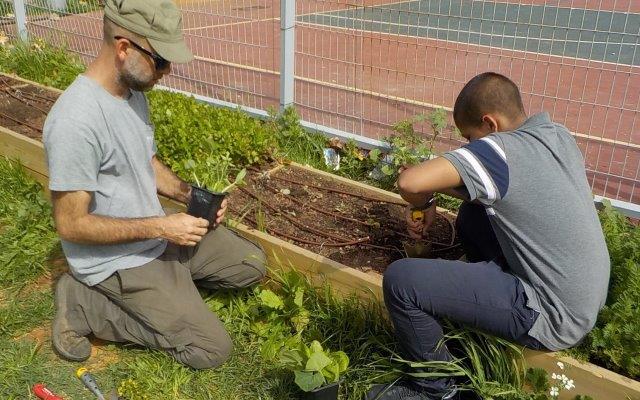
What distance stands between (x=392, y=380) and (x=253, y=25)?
4.16m

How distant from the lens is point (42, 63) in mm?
7164

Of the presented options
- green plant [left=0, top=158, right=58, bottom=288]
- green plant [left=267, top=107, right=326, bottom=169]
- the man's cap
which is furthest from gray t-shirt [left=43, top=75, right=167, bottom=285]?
green plant [left=267, top=107, right=326, bottom=169]

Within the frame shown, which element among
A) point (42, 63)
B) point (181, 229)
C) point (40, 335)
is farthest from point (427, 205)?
point (42, 63)

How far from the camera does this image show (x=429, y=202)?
10.6 feet

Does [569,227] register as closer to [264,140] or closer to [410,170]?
[410,170]

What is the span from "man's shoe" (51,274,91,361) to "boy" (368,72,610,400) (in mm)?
1659

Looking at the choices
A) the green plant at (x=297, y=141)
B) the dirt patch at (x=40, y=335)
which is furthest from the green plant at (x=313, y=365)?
the green plant at (x=297, y=141)

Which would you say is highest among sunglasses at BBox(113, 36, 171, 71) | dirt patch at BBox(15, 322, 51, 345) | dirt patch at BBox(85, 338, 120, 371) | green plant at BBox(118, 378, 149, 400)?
sunglasses at BBox(113, 36, 171, 71)

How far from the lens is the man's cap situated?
2789mm

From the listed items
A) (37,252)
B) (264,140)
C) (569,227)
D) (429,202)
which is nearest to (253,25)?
(264,140)

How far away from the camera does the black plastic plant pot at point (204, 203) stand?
3.01m

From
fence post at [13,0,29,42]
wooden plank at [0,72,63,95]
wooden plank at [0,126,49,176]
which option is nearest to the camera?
wooden plank at [0,126,49,176]

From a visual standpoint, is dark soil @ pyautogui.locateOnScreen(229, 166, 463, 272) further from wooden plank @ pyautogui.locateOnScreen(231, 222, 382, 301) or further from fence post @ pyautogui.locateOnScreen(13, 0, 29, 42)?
fence post @ pyautogui.locateOnScreen(13, 0, 29, 42)

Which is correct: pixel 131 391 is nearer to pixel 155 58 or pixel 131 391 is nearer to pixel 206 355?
pixel 206 355
